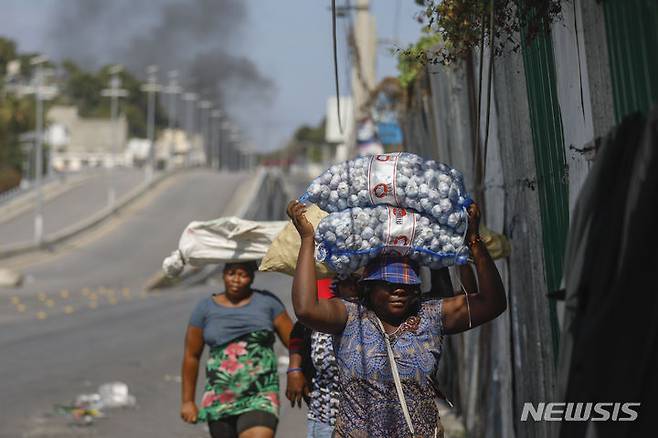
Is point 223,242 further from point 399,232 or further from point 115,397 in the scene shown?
point 115,397

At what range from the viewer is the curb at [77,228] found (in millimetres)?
50859

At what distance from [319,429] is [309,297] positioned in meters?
1.65

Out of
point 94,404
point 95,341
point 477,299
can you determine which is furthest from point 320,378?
point 95,341

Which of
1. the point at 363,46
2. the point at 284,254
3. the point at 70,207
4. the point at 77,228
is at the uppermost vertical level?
the point at 70,207

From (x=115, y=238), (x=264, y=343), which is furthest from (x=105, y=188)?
(x=264, y=343)

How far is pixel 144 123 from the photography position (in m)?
192

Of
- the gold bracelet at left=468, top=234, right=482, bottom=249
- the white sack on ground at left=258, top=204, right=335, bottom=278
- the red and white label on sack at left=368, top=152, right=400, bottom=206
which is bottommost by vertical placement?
the gold bracelet at left=468, top=234, right=482, bottom=249

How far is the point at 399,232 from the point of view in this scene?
5.75 metres

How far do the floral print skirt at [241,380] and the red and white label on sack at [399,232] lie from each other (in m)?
2.53

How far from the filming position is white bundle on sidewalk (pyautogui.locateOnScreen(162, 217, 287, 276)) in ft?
27.2

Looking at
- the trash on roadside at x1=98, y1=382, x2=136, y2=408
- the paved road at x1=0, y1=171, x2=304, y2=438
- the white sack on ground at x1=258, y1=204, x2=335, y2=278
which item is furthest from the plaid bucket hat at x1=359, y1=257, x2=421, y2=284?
the trash on roadside at x1=98, y1=382, x2=136, y2=408

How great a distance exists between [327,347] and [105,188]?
77.5m

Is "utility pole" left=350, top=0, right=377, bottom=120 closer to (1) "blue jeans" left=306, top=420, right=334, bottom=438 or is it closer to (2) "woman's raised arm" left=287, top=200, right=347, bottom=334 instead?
(1) "blue jeans" left=306, top=420, right=334, bottom=438

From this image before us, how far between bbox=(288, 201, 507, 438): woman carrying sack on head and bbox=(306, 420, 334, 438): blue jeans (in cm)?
124
